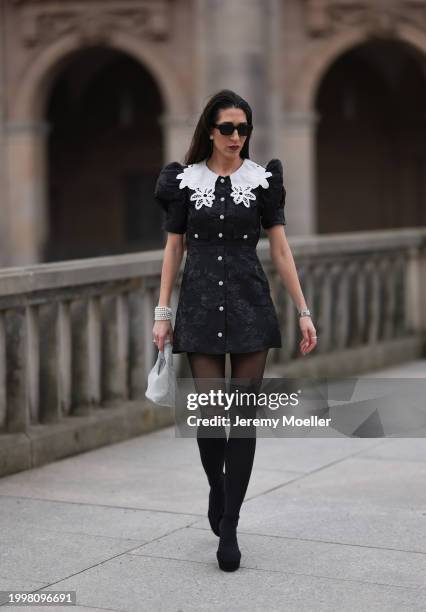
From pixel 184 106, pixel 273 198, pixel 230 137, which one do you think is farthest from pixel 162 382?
pixel 184 106

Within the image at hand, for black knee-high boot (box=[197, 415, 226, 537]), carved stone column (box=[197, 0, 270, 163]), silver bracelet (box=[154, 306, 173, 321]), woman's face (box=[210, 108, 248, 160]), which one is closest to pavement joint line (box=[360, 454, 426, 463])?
black knee-high boot (box=[197, 415, 226, 537])

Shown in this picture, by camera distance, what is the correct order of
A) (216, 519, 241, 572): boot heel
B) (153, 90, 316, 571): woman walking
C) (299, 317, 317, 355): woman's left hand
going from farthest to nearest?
(299, 317, 317, 355): woman's left hand, (153, 90, 316, 571): woman walking, (216, 519, 241, 572): boot heel

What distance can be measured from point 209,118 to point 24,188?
17.5m

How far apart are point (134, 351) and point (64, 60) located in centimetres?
1454

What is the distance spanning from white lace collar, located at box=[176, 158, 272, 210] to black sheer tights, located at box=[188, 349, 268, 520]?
22.8 inches

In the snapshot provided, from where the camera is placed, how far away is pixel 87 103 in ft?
88.8

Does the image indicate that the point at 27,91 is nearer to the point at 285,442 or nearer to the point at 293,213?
the point at 293,213

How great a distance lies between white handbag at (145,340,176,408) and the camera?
4.94 metres

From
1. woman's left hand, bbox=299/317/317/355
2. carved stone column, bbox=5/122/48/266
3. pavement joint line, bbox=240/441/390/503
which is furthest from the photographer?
carved stone column, bbox=5/122/48/266

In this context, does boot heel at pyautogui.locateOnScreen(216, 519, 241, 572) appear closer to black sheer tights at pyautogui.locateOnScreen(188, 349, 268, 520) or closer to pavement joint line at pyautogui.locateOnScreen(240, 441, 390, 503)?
black sheer tights at pyautogui.locateOnScreen(188, 349, 268, 520)

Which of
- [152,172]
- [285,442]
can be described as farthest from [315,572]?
[152,172]

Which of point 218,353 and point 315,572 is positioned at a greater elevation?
point 218,353

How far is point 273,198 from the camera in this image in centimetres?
501

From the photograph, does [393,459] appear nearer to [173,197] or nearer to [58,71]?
[173,197]
